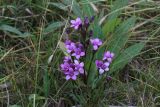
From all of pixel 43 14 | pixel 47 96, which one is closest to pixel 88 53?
pixel 47 96

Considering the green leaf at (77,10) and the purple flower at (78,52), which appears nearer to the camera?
the purple flower at (78,52)

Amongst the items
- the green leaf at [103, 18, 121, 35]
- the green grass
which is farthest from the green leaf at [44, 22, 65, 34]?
the green leaf at [103, 18, 121, 35]

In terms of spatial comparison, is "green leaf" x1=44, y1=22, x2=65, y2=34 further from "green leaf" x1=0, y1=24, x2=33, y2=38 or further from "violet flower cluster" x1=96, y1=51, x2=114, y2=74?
"violet flower cluster" x1=96, y1=51, x2=114, y2=74

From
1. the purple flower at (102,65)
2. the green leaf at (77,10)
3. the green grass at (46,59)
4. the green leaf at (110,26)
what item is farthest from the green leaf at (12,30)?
the purple flower at (102,65)

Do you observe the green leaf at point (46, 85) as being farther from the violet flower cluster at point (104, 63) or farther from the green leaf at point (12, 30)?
the green leaf at point (12, 30)

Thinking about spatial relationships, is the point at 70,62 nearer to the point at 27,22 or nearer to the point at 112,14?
the point at 112,14

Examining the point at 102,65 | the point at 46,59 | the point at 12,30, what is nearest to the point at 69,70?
the point at 102,65

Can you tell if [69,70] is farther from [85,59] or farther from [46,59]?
[46,59]
